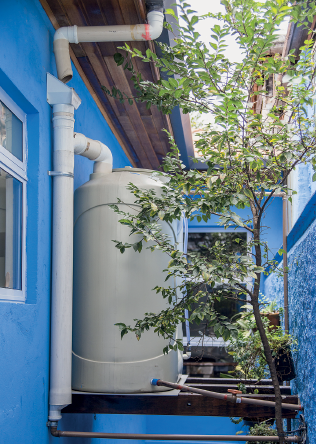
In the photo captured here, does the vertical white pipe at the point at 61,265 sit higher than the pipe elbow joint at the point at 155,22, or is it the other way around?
the pipe elbow joint at the point at 155,22

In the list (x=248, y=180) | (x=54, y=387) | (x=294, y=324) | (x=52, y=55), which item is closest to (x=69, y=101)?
(x=52, y=55)

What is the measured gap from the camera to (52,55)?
8.59 feet

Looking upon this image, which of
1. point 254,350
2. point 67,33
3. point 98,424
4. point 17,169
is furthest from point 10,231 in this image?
point 98,424

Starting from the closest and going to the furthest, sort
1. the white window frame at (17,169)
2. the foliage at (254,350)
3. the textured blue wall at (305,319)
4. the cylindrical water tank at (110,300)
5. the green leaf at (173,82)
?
the green leaf at (173,82)
the white window frame at (17,169)
the textured blue wall at (305,319)
the cylindrical water tank at (110,300)
the foliage at (254,350)

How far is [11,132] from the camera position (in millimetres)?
2217

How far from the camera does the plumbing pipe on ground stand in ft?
8.39

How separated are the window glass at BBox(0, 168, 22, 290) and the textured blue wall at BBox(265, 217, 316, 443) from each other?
158 cm

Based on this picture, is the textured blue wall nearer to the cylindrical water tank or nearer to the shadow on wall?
the cylindrical water tank

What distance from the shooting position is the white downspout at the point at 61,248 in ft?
7.64

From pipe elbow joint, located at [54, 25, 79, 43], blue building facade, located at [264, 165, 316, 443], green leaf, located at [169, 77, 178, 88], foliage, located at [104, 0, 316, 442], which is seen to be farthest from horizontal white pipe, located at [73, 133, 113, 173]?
blue building facade, located at [264, 165, 316, 443]

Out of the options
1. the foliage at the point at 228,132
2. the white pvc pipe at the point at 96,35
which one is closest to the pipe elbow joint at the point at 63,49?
the white pvc pipe at the point at 96,35

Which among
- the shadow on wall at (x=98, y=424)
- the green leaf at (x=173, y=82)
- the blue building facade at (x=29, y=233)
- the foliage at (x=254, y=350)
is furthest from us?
the foliage at (x=254, y=350)

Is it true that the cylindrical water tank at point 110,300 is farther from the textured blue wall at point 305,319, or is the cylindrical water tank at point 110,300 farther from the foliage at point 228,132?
the textured blue wall at point 305,319

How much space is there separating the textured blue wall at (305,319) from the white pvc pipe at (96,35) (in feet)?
5.00
